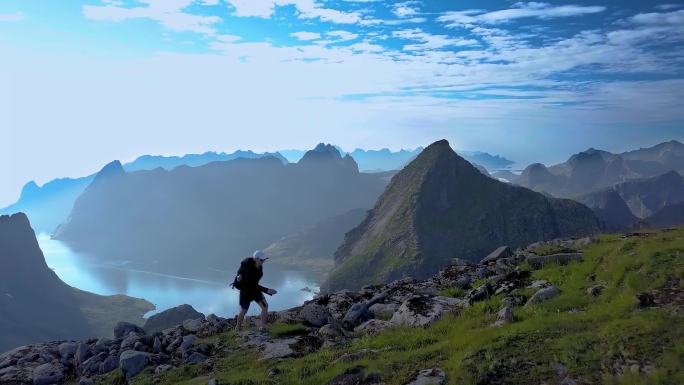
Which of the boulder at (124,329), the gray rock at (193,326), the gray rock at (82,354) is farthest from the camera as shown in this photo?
the boulder at (124,329)

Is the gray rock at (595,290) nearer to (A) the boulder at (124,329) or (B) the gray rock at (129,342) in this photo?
(B) the gray rock at (129,342)

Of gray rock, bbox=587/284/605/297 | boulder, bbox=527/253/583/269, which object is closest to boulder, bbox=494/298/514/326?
gray rock, bbox=587/284/605/297

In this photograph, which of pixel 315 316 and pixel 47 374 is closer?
pixel 47 374

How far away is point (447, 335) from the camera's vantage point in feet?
48.0

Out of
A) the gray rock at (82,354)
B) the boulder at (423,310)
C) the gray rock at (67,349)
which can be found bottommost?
the gray rock at (67,349)

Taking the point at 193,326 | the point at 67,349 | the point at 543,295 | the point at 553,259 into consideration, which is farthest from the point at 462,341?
the point at 67,349

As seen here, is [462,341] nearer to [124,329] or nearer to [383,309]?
[383,309]

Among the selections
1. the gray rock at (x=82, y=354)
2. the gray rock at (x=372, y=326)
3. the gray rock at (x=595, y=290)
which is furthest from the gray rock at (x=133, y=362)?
the gray rock at (x=595, y=290)

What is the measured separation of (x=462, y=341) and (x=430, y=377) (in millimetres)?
2140

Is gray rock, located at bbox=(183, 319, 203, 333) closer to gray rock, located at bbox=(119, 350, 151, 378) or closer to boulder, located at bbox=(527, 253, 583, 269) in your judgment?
gray rock, located at bbox=(119, 350, 151, 378)

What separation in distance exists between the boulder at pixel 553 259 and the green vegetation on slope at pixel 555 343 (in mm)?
1652

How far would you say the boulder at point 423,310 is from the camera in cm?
1716

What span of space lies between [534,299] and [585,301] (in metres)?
1.56

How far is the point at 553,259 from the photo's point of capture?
2141 cm
